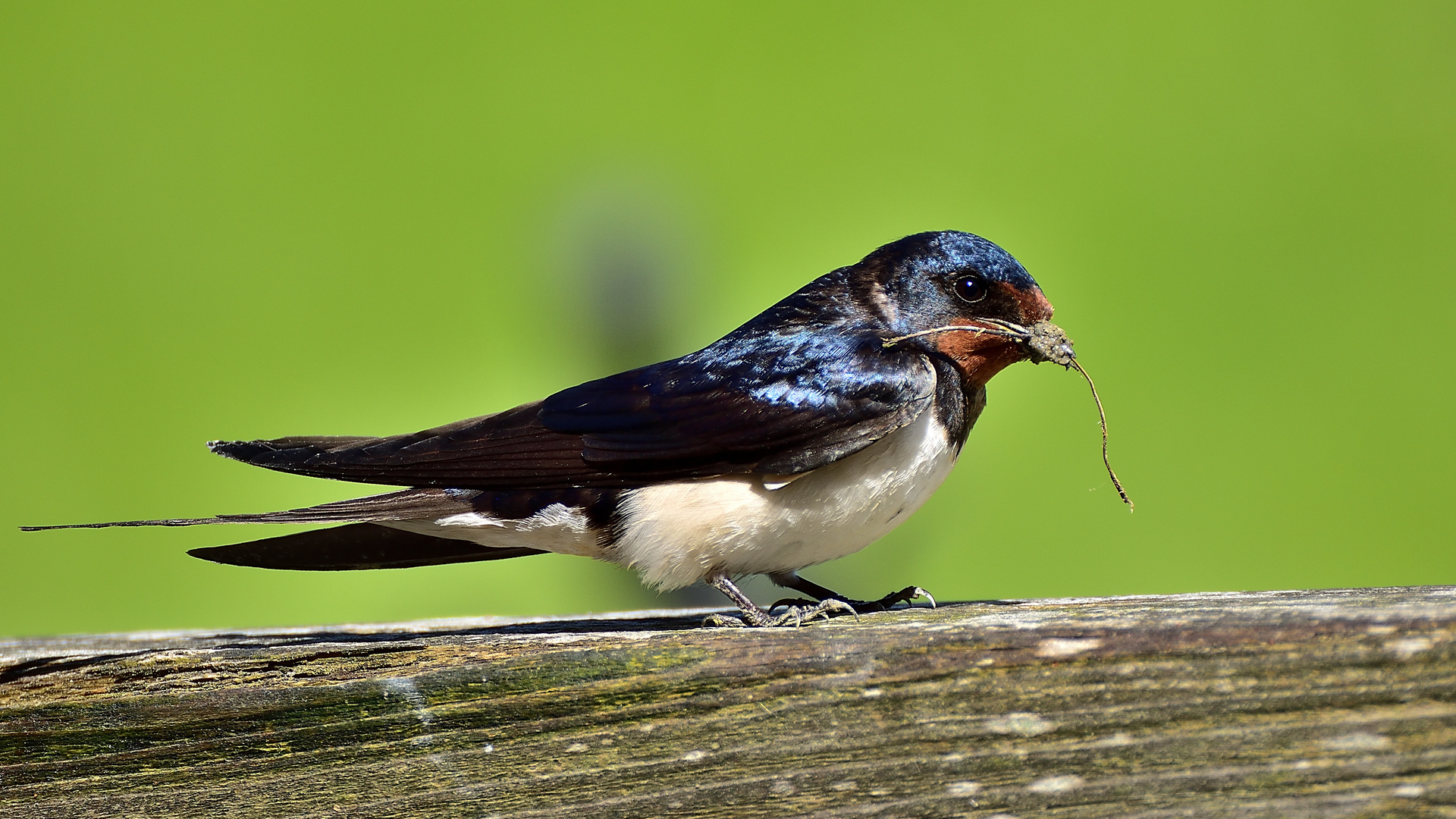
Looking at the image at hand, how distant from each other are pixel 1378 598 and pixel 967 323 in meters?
0.92

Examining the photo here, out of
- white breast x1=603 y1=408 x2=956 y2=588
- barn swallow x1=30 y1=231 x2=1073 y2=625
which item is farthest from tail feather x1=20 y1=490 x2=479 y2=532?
white breast x1=603 y1=408 x2=956 y2=588

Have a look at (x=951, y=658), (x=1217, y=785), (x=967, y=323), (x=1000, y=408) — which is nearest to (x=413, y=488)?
(x=967, y=323)

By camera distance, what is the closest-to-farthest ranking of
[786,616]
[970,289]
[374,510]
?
[786,616], [374,510], [970,289]

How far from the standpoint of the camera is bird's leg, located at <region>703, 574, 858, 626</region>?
6.08 feet

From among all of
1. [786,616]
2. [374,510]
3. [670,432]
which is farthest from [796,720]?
[374,510]

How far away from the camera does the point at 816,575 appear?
3.43m

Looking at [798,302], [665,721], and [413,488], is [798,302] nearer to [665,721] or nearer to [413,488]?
[413,488]

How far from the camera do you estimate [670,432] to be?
2072 mm

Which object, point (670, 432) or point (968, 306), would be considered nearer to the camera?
point (670, 432)

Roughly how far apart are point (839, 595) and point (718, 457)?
1.23ft

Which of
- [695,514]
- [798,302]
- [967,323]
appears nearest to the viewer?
[695,514]

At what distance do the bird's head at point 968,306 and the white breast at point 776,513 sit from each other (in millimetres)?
168

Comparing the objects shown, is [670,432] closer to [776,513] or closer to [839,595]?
[776,513]

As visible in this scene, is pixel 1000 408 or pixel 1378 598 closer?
pixel 1378 598
